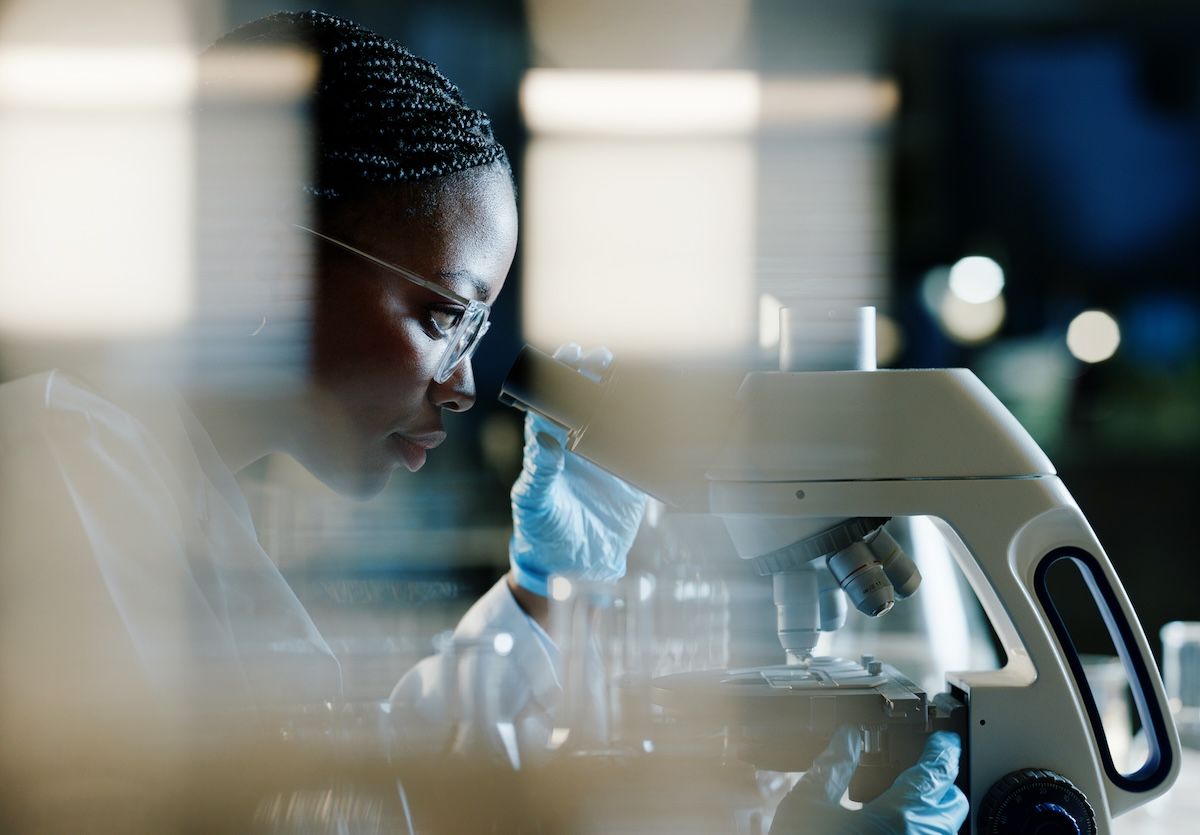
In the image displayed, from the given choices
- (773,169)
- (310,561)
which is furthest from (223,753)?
(773,169)

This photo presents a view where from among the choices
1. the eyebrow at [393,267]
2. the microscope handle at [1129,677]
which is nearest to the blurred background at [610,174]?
the eyebrow at [393,267]

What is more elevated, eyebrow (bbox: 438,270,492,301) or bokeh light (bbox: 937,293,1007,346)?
eyebrow (bbox: 438,270,492,301)

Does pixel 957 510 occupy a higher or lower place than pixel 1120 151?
lower

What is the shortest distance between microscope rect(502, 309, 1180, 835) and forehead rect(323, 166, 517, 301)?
32 cm

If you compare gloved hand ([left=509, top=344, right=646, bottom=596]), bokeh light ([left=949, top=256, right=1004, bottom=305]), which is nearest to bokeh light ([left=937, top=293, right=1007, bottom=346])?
bokeh light ([left=949, top=256, right=1004, bottom=305])

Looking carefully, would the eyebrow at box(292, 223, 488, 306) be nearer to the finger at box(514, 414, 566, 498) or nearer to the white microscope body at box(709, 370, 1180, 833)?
the finger at box(514, 414, 566, 498)

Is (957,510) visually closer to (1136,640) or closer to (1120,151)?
(1136,640)

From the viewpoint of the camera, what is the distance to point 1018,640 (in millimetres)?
884

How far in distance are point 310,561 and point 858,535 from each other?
0.85 metres

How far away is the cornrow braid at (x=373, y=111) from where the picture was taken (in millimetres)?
1126

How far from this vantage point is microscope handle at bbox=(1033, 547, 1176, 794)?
86 cm

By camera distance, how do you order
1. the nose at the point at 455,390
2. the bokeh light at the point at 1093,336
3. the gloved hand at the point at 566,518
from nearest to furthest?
1. the nose at the point at 455,390
2. the gloved hand at the point at 566,518
3. the bokeh light at the point at 1093,336

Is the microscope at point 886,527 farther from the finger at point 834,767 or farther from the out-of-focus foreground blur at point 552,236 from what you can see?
the out-of-focus foreground blur at point 552,236

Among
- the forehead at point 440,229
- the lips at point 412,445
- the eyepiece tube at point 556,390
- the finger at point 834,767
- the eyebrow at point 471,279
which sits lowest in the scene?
the finger at point 834,767
